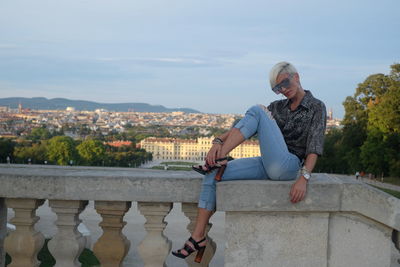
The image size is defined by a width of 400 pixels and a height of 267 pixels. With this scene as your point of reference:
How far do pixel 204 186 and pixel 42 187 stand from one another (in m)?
1.13

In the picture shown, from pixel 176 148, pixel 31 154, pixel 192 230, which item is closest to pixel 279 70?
pixel 192 230

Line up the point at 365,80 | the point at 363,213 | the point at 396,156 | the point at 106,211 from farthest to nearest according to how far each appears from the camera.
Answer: the point at 365,80, the point at 396,156, the point at 106,211, the point at 363,213

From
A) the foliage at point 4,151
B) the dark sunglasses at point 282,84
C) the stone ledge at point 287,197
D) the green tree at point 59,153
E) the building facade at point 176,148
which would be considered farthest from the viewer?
the building facade at point 176,148

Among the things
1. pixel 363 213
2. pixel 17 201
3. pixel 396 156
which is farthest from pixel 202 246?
pixel 396 156

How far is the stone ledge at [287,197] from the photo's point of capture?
11.8ft

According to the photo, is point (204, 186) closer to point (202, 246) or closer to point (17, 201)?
point (202, 246)

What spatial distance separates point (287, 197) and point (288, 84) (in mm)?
860

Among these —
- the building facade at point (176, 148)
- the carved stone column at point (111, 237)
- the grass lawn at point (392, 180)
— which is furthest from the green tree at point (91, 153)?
the carved stone column at point (111, 237)

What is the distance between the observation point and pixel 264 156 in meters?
3.72

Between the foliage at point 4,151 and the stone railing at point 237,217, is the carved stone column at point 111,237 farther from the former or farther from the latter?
the foliage at point 4,151

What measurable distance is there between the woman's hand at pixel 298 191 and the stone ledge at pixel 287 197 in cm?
4

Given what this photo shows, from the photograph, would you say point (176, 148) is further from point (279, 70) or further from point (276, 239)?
point (276, 239)

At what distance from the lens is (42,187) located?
379cm

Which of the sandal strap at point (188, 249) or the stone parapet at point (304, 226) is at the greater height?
the stone parapet at point (304, 226)
